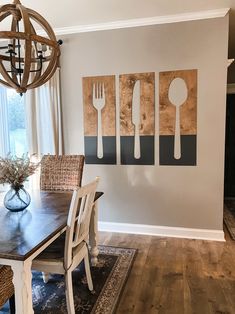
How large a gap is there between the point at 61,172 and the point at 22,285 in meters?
1.52

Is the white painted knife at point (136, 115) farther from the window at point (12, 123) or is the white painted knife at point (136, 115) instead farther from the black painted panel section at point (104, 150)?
the window at point (12, 123)

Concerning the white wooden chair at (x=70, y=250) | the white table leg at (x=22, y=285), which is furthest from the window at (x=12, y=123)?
the white table leg at (x=22, y=285)

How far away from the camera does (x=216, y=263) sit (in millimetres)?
2799

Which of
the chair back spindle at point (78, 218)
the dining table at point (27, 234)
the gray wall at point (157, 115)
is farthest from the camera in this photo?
the gray wall at point (157, 115)

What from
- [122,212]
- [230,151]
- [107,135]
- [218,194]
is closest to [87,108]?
[107,135]

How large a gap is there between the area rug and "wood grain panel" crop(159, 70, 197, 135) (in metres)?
1.44

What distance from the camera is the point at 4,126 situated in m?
4.09

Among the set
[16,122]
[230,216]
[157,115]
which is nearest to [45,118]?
[16,122]

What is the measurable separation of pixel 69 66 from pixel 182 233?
2.70 m

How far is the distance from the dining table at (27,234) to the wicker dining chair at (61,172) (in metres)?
0.33

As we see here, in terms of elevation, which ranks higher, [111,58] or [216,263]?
[111,58]

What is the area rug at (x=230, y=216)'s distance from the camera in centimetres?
361

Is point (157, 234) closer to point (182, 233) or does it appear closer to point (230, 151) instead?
point (182, 233)

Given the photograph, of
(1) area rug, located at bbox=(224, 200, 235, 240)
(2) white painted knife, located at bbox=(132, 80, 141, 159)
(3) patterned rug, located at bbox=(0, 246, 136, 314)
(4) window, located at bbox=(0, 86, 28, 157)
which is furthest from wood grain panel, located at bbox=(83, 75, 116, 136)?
(1) area rug, located at bbox=(224, 200, 235, 240)
